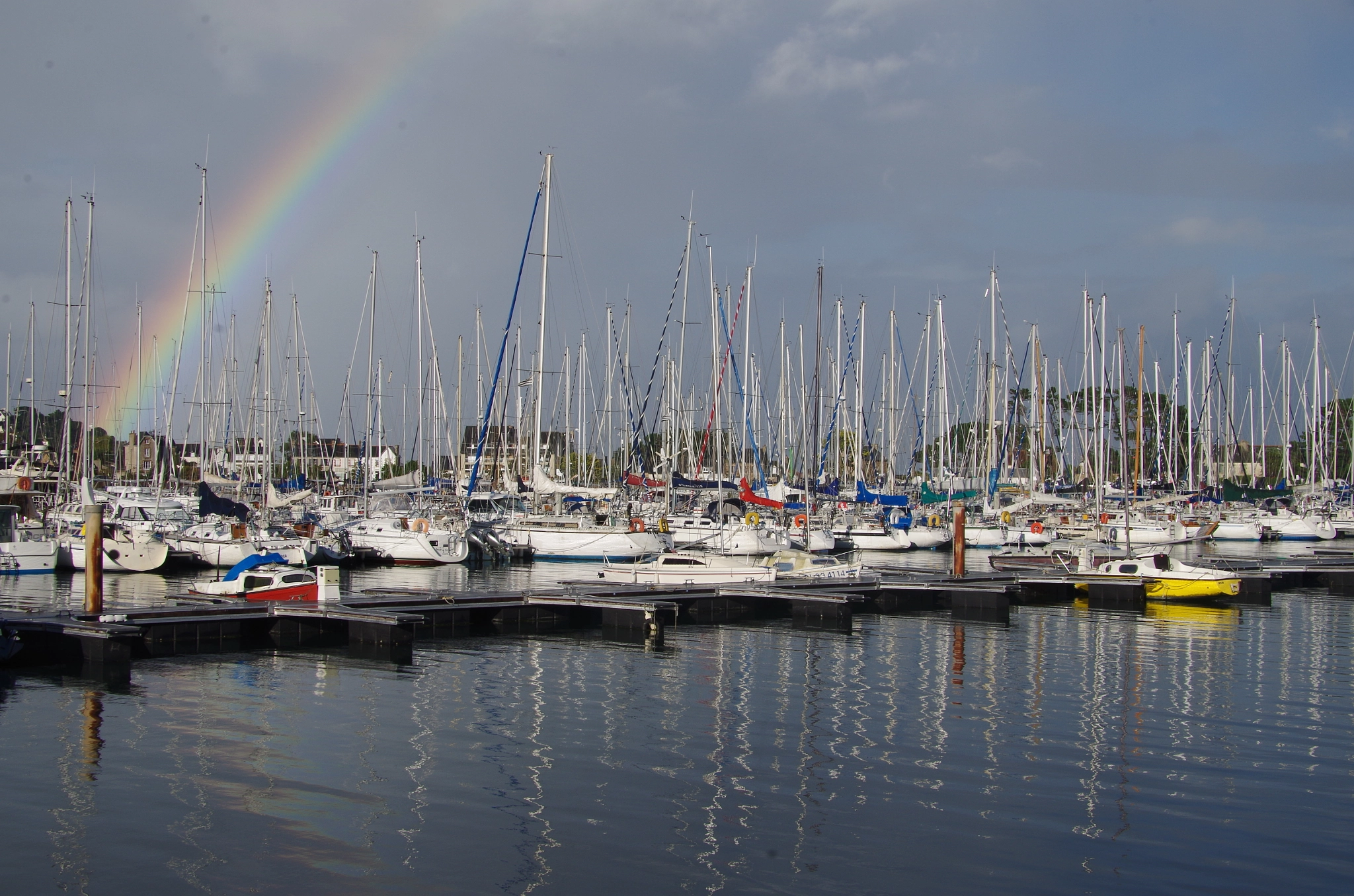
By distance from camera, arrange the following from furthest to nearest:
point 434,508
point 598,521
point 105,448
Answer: point 105,448, point 434,508, point 598,521

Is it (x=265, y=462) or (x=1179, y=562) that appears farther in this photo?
(x=265, y=462)

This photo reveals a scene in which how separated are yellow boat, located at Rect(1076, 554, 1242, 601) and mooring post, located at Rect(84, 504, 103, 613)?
3438 cm

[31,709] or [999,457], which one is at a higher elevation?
[999,457]

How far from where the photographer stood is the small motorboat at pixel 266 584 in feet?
113

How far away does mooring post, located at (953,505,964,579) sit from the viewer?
44781 mm

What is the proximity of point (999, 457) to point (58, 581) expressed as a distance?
223ft

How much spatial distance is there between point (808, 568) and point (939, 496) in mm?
38423

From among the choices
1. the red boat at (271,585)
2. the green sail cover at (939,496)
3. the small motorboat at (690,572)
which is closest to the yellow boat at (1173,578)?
the small motorboat at (690,572)

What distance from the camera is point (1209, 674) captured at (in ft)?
92.7

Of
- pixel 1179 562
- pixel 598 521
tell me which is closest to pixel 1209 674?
pixel 1179 562

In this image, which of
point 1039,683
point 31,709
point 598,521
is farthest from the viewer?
point 598,521

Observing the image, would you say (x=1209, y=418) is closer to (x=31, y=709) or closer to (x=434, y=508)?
(x=434, y=508)

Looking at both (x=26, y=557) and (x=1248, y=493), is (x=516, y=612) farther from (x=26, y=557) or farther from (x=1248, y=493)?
(x=1248, y=493)

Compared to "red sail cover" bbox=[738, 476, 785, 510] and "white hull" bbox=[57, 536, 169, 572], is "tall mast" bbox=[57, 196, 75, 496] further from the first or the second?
"red sail cover" bbox=[738, 476, 785, 510]
